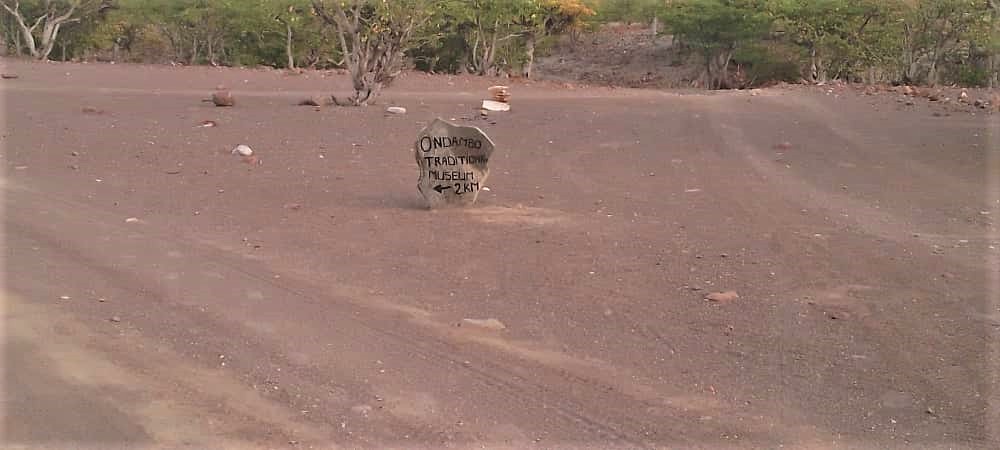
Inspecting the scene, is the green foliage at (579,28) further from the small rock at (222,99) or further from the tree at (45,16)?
the small rock at (222,99)

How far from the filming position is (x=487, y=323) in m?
7.34

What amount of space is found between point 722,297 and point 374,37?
14.5m

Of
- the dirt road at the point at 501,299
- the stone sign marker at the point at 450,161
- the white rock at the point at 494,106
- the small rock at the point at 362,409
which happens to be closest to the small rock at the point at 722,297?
the dirt road at the point at 501,299

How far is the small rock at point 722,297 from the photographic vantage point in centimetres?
786

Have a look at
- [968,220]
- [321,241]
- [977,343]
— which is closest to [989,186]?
[968,220]

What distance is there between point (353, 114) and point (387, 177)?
6.48 meters

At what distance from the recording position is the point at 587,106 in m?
22.6

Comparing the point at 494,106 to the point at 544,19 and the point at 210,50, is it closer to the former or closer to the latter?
the point at 544,19

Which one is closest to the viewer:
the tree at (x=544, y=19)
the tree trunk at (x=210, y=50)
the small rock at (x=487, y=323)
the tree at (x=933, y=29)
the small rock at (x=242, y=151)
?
the small rock at (x=487, y=323)

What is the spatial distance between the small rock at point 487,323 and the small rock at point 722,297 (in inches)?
64.6

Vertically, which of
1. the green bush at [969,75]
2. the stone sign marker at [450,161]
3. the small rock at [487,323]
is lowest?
the green bush at [969,75]

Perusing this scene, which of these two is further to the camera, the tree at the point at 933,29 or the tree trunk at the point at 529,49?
the tree trunk at the point at 529,49

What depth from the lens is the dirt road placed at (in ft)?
18.6

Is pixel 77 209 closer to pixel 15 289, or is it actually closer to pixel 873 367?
pixel 15 289
